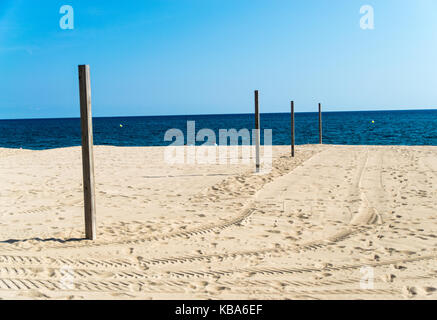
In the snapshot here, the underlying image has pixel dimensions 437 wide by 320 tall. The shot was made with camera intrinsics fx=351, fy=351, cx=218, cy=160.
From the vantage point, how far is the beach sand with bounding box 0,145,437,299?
3408 millimetres

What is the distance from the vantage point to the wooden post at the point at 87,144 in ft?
14.5

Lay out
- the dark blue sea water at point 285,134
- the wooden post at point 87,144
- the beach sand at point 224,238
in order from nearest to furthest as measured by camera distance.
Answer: the beach sand at point 224,238 → the wooden post at point 87,144 → the dark blue sea water at point 285,134

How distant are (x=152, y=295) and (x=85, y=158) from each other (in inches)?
84.4

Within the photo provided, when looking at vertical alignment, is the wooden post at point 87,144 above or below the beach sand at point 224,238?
above

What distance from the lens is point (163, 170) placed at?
10.8 m

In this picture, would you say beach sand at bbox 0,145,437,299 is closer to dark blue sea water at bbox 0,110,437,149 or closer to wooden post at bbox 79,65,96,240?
wooden post at bbox 79,65,96,240

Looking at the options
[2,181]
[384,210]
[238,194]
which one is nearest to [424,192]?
[384,210]

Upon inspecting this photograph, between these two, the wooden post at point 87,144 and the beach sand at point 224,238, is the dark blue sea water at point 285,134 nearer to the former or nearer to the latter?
the beach sand at point 224,238

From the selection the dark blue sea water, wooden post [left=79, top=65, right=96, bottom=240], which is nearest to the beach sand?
wooden post [left=79, top=65, right=96, bottom=240]

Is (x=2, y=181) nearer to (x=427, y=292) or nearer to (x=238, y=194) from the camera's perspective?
(x=238, y=194)

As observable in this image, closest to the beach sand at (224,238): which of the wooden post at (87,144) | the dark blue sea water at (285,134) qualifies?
the wooden post at (87,144)

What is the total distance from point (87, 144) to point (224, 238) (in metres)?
2.20

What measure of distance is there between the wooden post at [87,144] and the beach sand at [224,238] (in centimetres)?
28

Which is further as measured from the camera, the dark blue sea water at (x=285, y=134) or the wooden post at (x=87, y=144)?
the dark blue sea water at (x=285, y=134)
